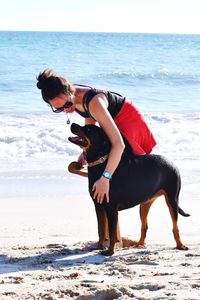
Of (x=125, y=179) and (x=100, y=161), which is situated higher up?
(x=100, y=161)

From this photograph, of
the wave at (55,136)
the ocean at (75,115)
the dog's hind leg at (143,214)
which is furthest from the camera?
the wave at (55,136)

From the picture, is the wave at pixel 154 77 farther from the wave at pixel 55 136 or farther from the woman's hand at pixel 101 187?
the woman's hand at pixel 101 187

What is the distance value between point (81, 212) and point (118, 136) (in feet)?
8.82

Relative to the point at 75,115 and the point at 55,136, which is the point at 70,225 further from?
the point at 75,115

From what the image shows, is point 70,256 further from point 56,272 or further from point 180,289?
point 180,289

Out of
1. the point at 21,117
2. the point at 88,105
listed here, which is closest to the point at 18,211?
the point at 88,105

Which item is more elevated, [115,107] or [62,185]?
[115,107]

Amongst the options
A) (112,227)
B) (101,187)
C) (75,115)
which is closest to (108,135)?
(101,187)

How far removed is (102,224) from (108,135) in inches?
30.6

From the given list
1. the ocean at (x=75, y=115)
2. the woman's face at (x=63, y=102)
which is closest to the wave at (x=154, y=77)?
the ocean at (x=75, y=115)

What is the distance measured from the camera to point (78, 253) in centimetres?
536

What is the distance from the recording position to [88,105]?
489cm

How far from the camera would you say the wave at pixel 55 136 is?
11297mm

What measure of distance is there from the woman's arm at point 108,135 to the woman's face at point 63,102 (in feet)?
0.46
